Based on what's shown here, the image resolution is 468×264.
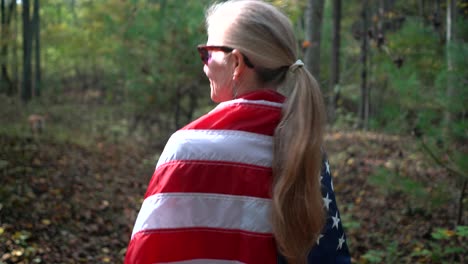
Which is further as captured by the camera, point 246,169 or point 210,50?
point 210,50

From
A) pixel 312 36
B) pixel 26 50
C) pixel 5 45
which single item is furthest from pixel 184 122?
pixel 26 50

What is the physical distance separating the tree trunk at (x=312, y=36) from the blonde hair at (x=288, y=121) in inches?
261

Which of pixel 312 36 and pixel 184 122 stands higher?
pixel 312 36

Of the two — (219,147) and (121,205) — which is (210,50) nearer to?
(219,147)

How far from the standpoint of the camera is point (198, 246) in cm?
175

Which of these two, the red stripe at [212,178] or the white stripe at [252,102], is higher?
the white stripe at [252,102]

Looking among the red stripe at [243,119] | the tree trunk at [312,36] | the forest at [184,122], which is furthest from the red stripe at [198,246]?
the tree trunk at [312,36]

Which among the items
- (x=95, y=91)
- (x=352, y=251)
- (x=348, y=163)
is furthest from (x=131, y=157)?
(x=95, y=91)

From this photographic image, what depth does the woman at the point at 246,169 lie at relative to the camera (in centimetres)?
175

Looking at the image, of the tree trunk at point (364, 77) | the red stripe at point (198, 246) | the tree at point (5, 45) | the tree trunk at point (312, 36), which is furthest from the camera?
the tree at point (5, 45)

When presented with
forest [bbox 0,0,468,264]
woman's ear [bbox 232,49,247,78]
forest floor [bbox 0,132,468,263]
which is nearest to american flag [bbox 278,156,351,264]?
woman's ear [bbox 232,49,247,78]

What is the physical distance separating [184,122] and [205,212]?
488 inches

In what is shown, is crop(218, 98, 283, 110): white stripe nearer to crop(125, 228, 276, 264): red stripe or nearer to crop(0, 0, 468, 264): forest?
crop(125, 228, 276, 264): red stripe

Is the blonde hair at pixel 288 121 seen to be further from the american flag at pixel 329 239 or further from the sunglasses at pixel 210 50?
the american flag at pixel 329 239
